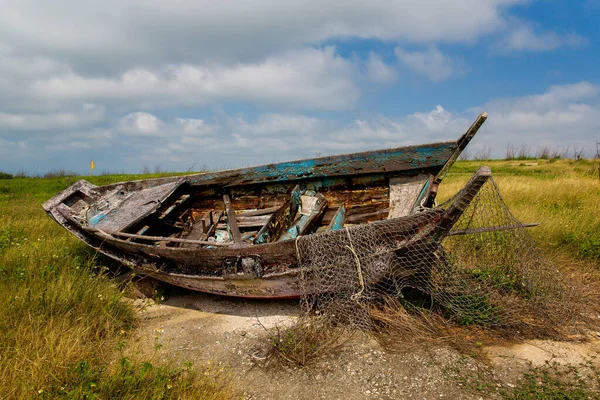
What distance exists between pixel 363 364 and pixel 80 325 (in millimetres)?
2861

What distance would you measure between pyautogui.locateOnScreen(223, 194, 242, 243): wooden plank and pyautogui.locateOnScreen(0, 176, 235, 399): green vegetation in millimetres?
1682

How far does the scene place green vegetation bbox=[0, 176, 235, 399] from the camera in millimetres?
3252

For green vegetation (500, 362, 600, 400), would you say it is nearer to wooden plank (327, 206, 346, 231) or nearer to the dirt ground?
the dirt ground

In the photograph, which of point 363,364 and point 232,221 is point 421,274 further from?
point 232,221

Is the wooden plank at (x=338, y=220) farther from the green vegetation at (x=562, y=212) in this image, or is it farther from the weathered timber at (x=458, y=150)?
the green vegetation at (x=562, y=212)

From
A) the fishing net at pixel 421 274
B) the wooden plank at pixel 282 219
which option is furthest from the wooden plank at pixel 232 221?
the fishing net at pixel 421 274

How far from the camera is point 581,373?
3.83 metres

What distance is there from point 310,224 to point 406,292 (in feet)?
5.36

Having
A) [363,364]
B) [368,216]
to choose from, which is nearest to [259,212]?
[368,216]

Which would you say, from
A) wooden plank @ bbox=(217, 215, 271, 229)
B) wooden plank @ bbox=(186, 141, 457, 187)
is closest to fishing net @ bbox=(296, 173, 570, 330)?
wooden plank @ bbox=(186, 141, 457, 187)

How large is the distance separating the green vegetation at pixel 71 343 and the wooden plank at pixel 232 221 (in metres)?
1.68

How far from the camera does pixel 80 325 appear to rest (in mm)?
4238

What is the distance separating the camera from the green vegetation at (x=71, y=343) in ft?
10.7

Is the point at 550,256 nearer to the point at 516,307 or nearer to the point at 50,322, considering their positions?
the point at 516,307
